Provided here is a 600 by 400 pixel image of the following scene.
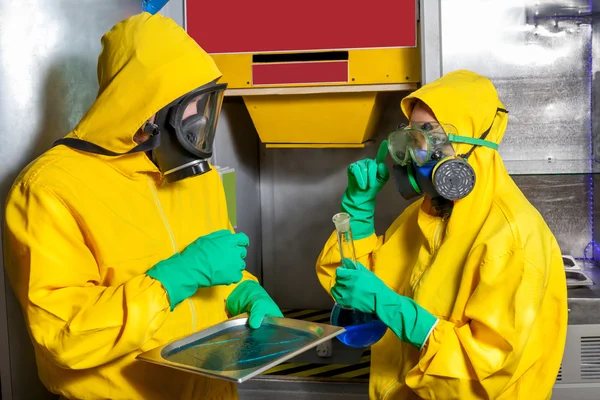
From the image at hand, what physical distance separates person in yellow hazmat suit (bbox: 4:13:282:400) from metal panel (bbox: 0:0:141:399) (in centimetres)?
26

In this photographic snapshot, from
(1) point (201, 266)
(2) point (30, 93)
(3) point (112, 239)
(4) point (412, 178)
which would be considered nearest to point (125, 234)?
(3) point (112, 239)

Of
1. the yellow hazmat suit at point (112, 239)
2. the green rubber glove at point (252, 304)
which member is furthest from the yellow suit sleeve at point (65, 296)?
the green rubber glove at point (252, 304)

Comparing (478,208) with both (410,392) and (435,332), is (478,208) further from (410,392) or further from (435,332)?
(410,392)

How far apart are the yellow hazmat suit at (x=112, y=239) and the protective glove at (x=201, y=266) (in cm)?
3

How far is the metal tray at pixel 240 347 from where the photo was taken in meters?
1.31

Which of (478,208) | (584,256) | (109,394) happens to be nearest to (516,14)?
(584,256)

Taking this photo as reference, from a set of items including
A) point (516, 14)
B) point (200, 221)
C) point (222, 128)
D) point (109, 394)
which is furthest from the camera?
point (222, 128)

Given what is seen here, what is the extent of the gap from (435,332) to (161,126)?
80cm

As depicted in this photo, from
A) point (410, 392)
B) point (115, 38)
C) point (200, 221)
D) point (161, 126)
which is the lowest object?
point (410, 392)

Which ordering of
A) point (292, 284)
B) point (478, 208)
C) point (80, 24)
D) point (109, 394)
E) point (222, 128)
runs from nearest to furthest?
point (109, 394) < point (478, 208) < point (80, 24) < point (222, 128) < point (292, 284)

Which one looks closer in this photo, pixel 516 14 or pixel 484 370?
pixel 484 370

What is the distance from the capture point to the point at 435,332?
5.15 ft

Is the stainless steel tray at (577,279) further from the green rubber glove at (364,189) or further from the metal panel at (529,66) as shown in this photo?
the green rubber glove at (364,189)

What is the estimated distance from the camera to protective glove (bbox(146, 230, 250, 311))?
56.9 inches
